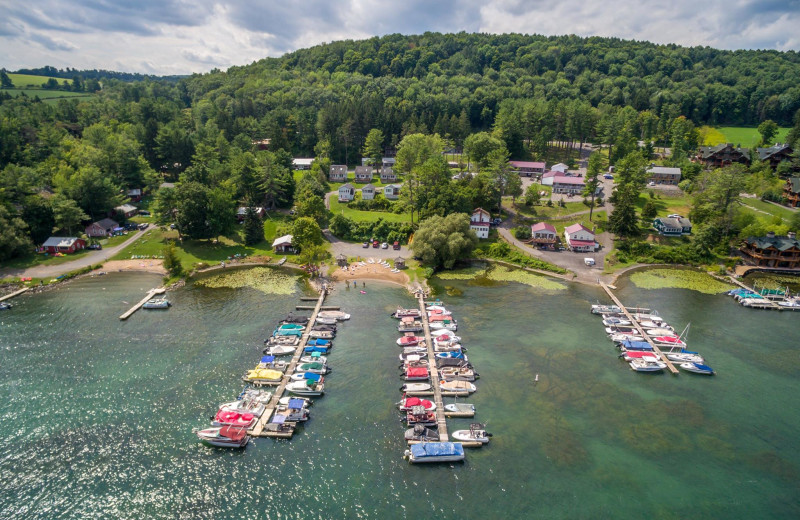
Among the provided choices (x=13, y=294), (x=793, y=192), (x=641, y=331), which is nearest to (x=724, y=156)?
(x=793, y=192)

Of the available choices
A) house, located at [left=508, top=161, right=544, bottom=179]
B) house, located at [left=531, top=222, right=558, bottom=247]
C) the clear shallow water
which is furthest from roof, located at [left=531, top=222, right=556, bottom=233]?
house, located at [left=508, top=161, right=544, bottom=179]

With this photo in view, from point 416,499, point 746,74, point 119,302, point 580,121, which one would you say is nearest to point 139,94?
point 119,302

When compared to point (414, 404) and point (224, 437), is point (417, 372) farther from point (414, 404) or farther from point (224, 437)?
point (224, 437)

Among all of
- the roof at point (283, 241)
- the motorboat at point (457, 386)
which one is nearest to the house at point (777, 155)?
the motorboat at point (457, 386)

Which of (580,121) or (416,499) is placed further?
(580,121)

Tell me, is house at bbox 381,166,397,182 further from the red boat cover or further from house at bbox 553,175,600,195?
the red boat cover

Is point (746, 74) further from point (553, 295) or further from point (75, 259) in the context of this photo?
point (75, 259)

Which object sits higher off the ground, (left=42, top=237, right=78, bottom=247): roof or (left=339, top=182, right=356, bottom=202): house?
(left=339, top=182, right=356, bottom=202): house
